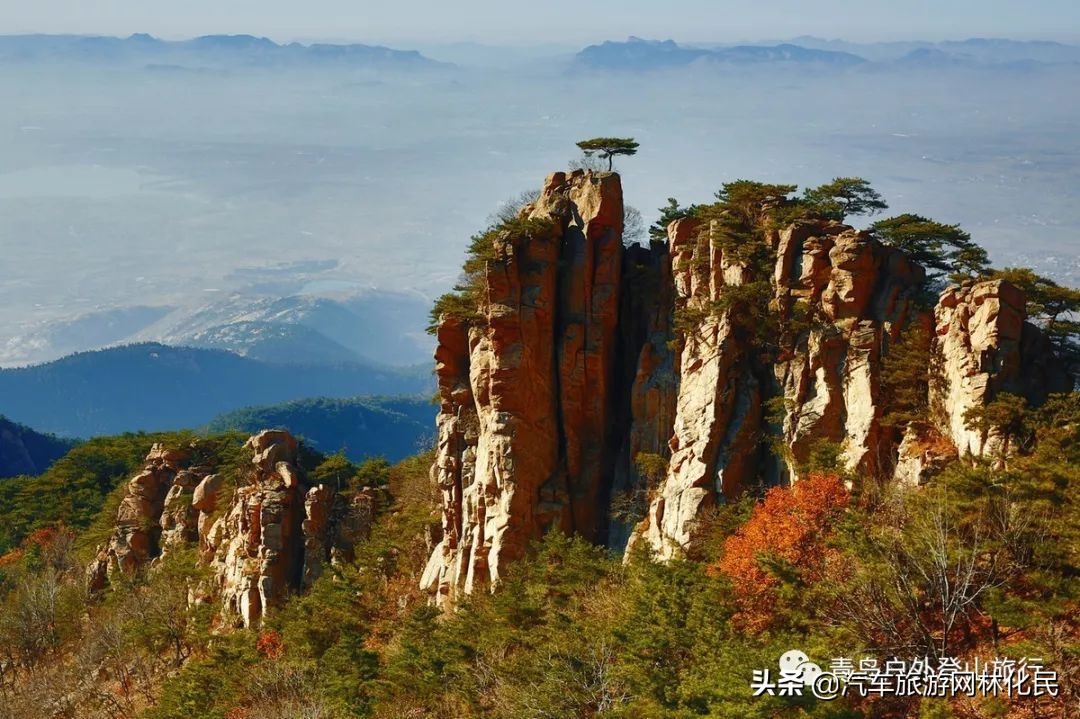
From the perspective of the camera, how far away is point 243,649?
37906 mm

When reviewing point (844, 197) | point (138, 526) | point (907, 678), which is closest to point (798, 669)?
point (907, 678)

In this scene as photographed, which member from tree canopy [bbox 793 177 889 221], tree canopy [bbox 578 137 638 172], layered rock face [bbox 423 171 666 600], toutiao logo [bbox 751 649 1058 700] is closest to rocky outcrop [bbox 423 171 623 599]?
layered rock face [bbox 423 171 666 600]

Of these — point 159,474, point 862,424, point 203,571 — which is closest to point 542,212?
point 862,424

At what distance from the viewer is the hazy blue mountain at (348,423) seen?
15000 centimetres

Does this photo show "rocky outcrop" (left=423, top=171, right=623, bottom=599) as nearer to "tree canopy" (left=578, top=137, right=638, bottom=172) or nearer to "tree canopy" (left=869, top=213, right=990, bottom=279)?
"tree canopy" (left=578, top=137, right=638, bottom=172)

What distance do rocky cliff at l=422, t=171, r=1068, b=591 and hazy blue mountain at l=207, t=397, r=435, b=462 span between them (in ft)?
352

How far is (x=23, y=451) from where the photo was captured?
117250 mm

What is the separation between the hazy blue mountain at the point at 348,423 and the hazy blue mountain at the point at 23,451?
22644 millimetres

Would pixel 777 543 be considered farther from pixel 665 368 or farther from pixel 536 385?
pixel 536 385

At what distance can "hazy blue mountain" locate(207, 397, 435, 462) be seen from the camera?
5906 inches

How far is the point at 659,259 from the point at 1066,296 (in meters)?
14.0

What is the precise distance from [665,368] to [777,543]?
1013cm

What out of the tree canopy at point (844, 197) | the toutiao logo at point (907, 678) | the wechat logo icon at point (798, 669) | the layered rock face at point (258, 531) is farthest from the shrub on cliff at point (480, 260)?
the toutiao logo at point (907, 678)

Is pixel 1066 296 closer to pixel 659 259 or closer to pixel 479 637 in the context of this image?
pixel 659 259
